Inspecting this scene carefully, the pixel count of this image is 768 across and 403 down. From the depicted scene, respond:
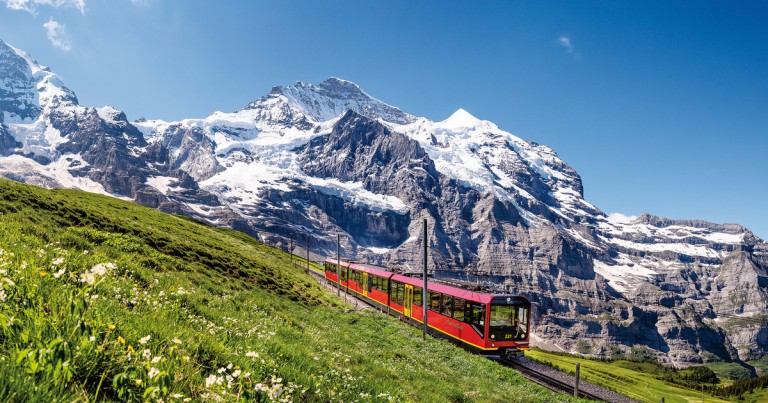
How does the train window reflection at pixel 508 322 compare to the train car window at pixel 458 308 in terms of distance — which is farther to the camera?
the train car window at pixel 458 308

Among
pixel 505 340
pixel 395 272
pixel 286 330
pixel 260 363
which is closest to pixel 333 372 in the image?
pixel 260 363

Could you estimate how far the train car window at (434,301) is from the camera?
1407 inches

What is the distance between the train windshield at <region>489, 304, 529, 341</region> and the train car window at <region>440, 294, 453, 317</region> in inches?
164

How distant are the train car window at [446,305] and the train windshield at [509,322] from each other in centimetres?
417

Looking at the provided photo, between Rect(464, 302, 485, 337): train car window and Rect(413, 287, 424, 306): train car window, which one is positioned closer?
Rect(464, 302, 485, 337): train car window

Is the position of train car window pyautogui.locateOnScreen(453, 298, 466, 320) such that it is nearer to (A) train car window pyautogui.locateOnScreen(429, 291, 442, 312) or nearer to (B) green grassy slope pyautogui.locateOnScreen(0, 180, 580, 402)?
(A) train car window pyautogui.locateOnScreen(429, 291, 442, 312)

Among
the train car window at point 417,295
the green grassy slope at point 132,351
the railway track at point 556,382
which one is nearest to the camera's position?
the green grassy slope at point 132,351

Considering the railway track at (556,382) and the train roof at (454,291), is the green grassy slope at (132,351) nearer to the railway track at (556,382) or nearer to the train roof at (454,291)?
the railway track at (556,382)

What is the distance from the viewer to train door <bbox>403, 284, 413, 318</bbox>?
40.2m

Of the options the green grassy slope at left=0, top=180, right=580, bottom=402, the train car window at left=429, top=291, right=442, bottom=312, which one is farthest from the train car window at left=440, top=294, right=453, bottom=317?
the green grassy slope at left=0, top=180, right=580, bottom=402

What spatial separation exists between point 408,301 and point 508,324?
11678 millimetres

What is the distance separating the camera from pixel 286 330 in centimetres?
1259

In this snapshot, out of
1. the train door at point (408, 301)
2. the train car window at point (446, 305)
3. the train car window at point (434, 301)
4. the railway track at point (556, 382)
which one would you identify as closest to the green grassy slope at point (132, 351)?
the railway track at point (556, 382)

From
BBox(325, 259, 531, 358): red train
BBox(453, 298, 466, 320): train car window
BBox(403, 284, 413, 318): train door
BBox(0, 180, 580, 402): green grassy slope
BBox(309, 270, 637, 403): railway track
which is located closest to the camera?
BBox(0, 180, 580, 402): green grassy slope
